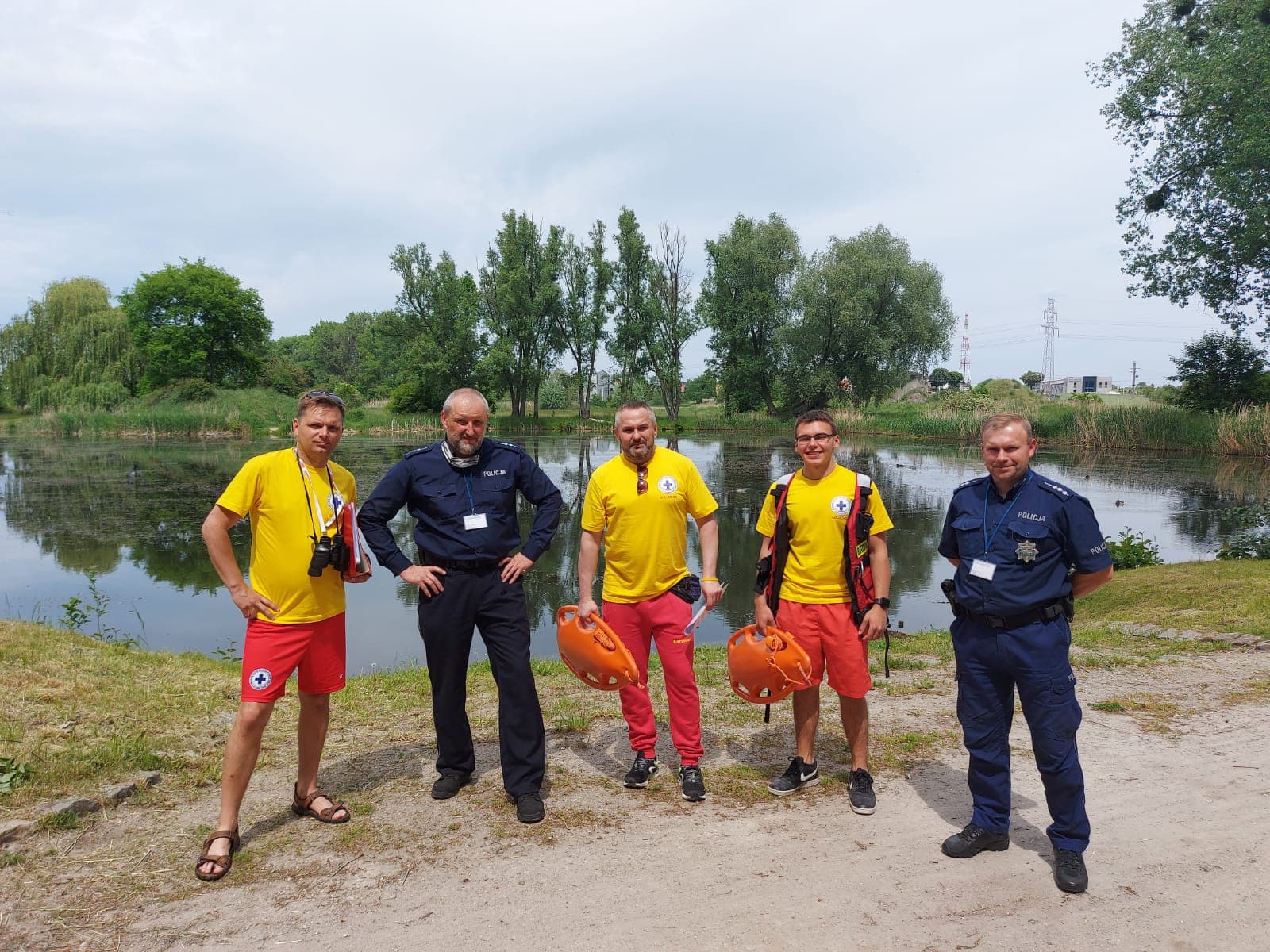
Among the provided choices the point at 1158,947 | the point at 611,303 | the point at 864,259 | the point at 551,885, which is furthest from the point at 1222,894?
the point at 611,303

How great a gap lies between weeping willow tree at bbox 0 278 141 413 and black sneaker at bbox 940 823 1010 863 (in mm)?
50410

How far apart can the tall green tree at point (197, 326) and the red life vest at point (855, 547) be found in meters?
53.5

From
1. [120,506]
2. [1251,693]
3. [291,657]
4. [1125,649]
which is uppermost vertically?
[291,657]

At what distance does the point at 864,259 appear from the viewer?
153 ft

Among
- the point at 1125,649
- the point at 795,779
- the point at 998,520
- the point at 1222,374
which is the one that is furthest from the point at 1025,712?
the point at 1222,374

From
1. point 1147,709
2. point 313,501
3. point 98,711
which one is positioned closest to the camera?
point 313,501

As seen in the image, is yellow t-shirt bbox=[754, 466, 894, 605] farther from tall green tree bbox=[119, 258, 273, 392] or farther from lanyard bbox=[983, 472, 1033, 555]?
tall green tree bbox=[119, 258, 273, 392]

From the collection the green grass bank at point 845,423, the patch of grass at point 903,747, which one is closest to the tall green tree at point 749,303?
the green grass bank at point 845,423

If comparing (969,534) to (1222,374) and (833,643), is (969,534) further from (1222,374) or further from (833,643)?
(1222,374)

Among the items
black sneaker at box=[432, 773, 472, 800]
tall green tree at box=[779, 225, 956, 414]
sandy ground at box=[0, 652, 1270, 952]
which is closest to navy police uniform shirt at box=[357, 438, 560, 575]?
black sneaker at box=[432, 773, 472, 800]

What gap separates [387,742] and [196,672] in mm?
2600

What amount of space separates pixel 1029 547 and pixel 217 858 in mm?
3719

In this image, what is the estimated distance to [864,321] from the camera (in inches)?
1832

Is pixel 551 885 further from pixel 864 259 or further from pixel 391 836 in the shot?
pixel 864 259
